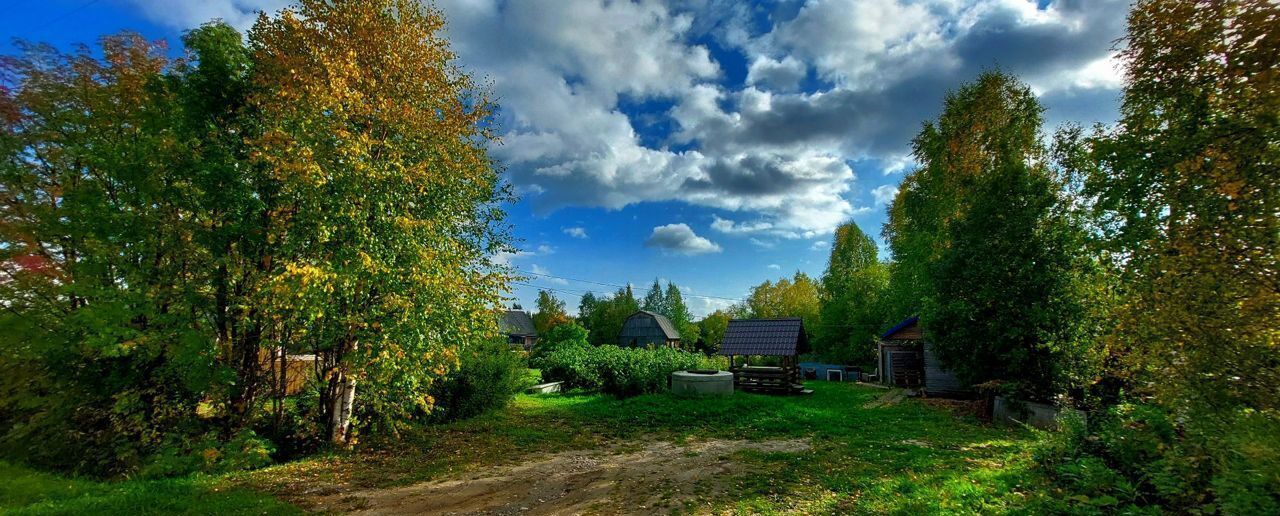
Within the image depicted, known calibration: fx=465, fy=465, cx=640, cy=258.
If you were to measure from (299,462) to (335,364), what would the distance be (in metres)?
1.96

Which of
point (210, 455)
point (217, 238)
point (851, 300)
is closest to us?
point (210, 455)

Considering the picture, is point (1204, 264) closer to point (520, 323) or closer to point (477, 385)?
point (477, 385)

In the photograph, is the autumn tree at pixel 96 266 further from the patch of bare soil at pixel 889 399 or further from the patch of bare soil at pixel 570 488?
the patch of bare soil at pixel 889 399

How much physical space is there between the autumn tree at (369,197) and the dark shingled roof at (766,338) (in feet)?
46.8

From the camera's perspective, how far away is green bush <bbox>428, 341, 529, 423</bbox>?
14.1 meters

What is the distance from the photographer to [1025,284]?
1357 cm

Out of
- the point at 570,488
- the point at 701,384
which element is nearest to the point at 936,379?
the point at 701,384

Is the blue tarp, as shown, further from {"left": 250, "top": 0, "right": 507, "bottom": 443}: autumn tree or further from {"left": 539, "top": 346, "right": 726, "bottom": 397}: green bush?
{"left": 250, "top": 0, "right": 507, "bottom": 443}: autumn tree

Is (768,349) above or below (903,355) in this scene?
above

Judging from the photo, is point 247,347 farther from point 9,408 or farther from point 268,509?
point 268,509

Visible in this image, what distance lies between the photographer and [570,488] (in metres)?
7.72

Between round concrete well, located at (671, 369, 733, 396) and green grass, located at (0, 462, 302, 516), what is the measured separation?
1270cm

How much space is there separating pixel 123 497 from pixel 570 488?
6298 millimetres

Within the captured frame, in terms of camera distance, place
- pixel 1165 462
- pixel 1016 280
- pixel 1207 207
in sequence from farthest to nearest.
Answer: pixel 1016 280 → pixel 1165 462 → pixel 1207 207
